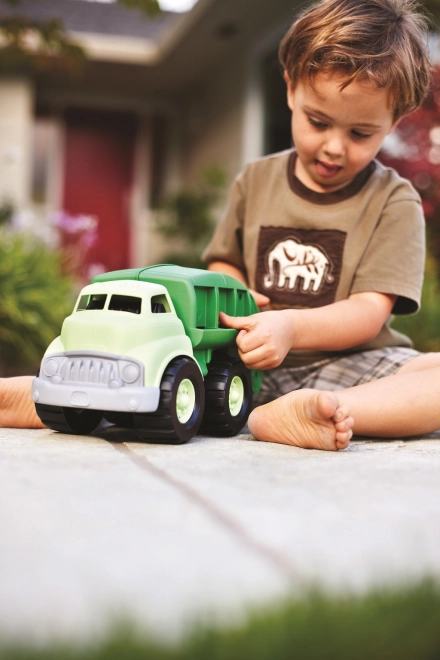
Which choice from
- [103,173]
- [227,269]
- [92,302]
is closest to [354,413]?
[92,302]

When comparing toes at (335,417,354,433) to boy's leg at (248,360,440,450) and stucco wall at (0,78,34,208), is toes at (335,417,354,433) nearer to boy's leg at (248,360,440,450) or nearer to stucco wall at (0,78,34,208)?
boy's leg at (248,360,440,450)

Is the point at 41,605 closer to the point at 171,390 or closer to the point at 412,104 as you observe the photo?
the point at 171,390

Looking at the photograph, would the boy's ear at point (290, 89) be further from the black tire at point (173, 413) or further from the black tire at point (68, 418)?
the black tire at point (68, 418)

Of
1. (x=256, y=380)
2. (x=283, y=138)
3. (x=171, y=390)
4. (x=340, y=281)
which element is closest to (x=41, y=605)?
(x=171, y=390)

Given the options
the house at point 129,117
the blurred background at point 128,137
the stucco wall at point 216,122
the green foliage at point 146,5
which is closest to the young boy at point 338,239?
the blurred background at point 128,137

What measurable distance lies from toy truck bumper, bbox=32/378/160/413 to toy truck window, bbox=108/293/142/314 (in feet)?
0.92

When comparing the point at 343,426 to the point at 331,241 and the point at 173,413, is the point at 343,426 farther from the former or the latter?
the point at 331,241

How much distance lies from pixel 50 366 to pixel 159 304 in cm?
34

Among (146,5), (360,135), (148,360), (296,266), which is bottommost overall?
(148,360)

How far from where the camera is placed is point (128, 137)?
12.7m

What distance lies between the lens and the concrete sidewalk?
3.49 ft

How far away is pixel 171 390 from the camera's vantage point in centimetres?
199

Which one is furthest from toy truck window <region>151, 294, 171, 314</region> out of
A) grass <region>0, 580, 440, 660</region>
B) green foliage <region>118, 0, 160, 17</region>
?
green foliage <region>118, 0, 160, 17</region>

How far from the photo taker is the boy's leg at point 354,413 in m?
2.05
